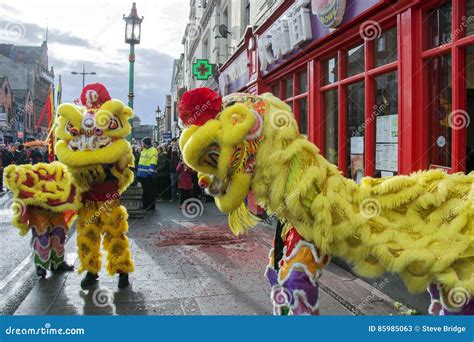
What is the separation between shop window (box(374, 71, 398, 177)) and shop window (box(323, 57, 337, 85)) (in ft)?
3.79

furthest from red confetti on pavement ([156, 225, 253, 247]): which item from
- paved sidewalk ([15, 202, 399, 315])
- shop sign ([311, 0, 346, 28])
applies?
shop sign ([311, 0, 346, 28])

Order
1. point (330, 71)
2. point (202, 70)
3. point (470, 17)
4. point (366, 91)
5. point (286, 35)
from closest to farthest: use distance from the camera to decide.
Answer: point (470, 17)
point (366, 91)
point (330, 71)
point (286, 35)
point (202, 70)

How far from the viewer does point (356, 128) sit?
5.90m

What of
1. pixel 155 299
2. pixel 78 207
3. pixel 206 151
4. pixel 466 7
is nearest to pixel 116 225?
pixel 78 207

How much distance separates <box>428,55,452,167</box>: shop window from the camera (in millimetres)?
4172

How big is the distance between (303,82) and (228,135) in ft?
17.7

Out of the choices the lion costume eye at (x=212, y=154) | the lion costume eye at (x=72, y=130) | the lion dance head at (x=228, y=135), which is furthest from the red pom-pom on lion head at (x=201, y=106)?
the lion costume eye at (x=72, y=130)

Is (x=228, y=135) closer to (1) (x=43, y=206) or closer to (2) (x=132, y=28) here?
(1) (x=43, y=206)

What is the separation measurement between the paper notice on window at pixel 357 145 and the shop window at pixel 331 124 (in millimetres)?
555

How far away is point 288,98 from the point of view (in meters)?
8.17

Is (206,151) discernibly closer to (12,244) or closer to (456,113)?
(456,113)

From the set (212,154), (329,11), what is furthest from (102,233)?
(329,11)

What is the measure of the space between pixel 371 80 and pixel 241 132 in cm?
339

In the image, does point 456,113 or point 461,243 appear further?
point 456,113
